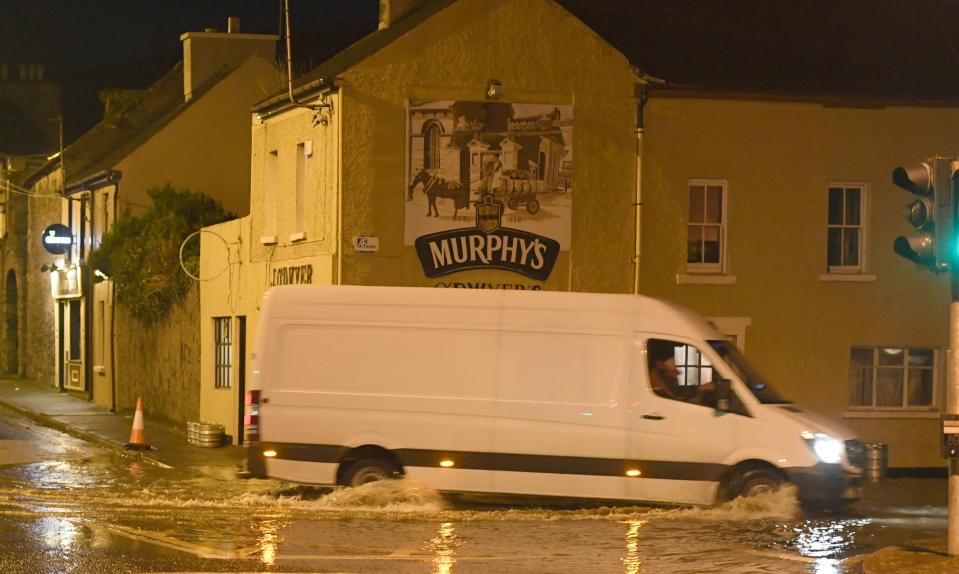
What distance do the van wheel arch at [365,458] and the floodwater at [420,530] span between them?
0.55 feet

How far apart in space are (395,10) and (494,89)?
11.4 feet

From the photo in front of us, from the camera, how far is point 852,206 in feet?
71.0

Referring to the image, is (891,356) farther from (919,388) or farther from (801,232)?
(801,232)

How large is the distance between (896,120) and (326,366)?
1103cm

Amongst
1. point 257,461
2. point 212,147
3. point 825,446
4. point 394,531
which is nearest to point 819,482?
point 825,446

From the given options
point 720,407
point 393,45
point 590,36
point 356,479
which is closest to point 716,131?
point 590,36

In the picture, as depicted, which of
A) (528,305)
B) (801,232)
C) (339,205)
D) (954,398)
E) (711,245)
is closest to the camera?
(954,398)

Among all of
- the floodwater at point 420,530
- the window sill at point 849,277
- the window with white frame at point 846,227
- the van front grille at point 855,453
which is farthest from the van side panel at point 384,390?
the window with white frame at point 846,227

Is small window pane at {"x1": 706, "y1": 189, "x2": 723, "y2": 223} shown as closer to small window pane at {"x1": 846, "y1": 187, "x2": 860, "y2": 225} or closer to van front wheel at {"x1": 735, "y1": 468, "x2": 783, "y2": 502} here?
small window pane at {"x1": 846, "y1": 187, "x2": 860, "y2": 225}

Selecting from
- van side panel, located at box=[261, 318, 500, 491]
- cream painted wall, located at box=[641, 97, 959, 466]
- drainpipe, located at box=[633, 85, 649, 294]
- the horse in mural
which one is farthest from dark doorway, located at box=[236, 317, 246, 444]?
van side panel, located at box=[261, 318, 500, 491]

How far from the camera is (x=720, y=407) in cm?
1484

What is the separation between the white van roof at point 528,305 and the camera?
592 inches

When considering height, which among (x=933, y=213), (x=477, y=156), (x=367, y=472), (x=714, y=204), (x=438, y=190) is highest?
(x=477, y=156)

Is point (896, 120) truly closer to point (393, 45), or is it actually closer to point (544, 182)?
point (544, 182)
